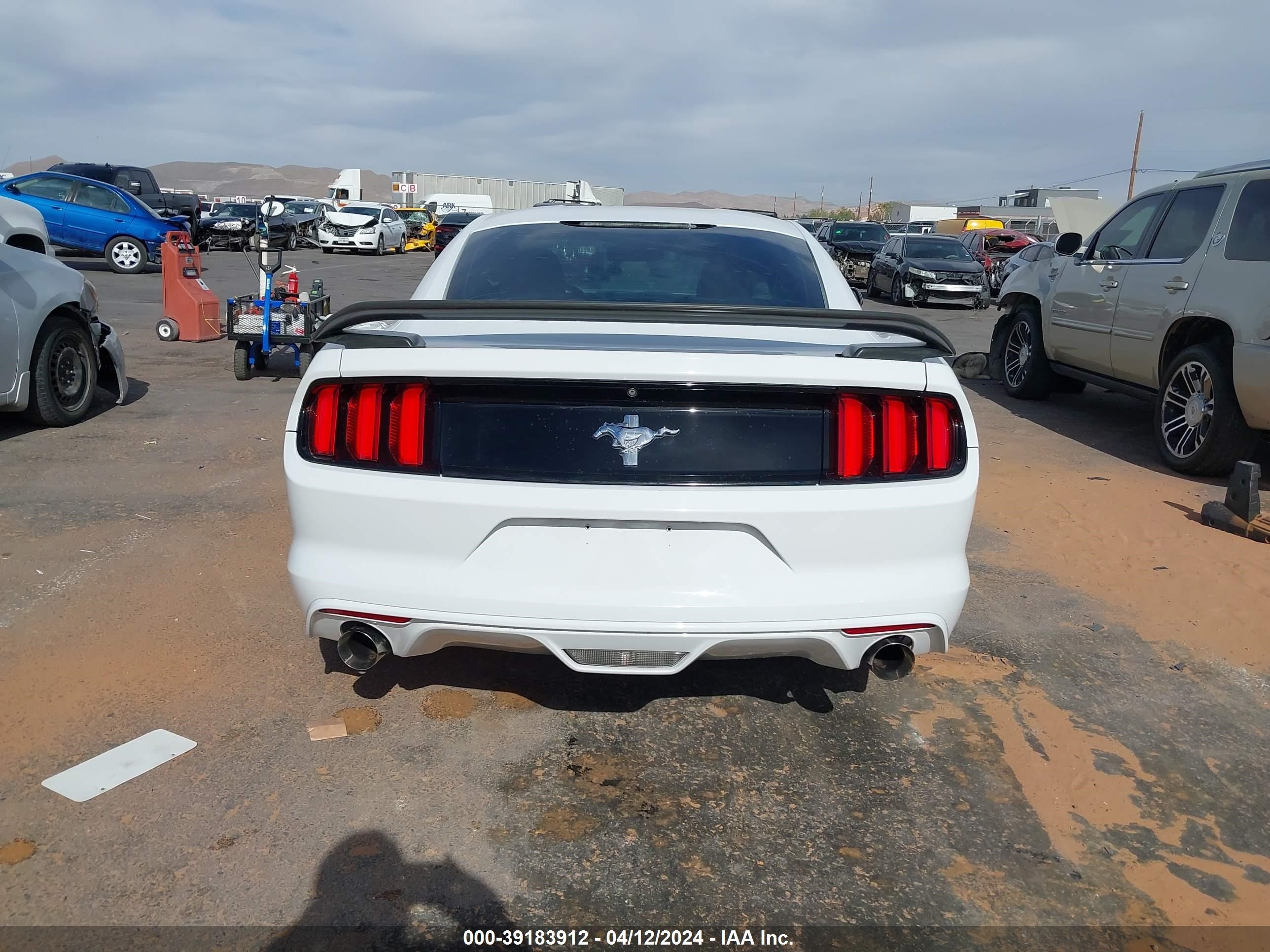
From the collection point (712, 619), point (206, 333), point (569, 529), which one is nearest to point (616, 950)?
point (712, 619)

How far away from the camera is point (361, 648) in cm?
284

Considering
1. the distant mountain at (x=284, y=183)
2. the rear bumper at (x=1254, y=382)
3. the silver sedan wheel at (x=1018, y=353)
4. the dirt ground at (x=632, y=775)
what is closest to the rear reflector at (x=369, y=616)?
the dirt ground at (x=632, y=775)

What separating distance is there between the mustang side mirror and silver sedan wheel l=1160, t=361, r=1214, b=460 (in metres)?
1.77

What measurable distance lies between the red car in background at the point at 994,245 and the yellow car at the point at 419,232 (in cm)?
1997

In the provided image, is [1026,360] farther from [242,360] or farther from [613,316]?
[613,316]

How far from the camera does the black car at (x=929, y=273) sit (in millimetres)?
20297

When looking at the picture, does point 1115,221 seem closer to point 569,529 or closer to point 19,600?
point 569,529

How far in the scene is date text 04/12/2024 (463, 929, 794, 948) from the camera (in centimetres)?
228

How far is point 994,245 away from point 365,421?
3048cm

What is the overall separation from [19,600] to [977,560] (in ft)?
14.3

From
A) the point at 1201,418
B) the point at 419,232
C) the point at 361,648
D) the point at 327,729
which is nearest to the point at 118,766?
the point at 327,729

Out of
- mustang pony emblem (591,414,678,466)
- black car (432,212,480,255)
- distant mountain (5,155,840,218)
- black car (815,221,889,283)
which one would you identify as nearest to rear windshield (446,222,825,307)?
mustang pony emblem (591,414,678,466)

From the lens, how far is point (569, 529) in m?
2.65

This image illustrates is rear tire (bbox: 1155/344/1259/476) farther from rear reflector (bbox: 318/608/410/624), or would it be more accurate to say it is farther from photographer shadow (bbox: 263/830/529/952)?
photographer shadow (bbox: 263/830/529/952)
